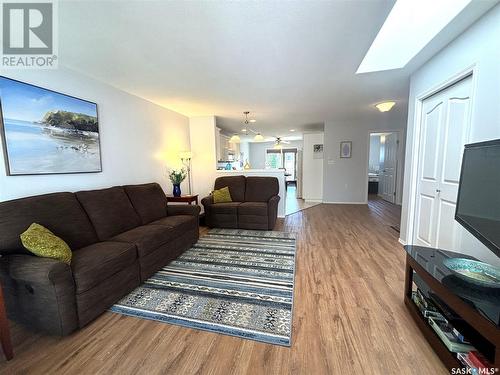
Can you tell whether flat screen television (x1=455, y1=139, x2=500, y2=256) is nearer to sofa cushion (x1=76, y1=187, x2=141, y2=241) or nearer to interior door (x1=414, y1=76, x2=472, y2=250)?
interior door (x1=414, y1=76, x2=472, y2=250)

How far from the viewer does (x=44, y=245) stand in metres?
1.57

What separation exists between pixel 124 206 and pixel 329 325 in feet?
8.47

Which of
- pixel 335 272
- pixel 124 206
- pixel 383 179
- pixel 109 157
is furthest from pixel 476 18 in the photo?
pixel 383 179

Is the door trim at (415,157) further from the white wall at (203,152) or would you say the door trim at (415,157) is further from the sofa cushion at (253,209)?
the white wall at (203,152)

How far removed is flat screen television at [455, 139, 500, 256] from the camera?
1.19 metres

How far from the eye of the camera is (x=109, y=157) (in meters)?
3.01

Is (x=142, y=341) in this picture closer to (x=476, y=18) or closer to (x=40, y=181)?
(x=40, y=181)

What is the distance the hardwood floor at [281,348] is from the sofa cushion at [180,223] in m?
1.15

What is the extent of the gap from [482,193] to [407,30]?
6.48 feet

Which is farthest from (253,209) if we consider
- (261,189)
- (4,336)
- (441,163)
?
(4,336)

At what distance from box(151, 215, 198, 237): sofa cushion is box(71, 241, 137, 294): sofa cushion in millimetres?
694

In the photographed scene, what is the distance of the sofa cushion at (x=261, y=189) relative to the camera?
448 centimetres

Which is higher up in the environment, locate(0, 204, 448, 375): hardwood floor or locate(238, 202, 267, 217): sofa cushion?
locate(238, 202, 267, 217): sofa cushion

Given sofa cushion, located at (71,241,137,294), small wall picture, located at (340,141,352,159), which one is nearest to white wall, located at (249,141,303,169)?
small wall picture, located at (340,141,352,159)
